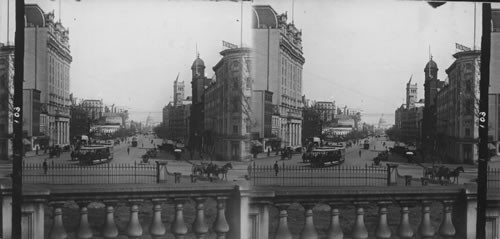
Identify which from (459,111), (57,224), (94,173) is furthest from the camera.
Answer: (459,111)

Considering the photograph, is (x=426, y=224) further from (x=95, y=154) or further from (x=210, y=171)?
(x=95, y=154)

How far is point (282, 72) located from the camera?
4102 millimetres

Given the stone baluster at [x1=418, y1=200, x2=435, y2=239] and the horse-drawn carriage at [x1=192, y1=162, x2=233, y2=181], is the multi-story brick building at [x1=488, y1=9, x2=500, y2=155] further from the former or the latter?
the horse-drawn carriage at [x1=192, y1=162, x2=233, y2=181]

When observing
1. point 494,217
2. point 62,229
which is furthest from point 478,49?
point 62,229

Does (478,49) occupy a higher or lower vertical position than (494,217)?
higher

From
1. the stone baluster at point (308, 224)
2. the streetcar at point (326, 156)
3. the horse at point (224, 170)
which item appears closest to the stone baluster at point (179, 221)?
the horse at point (224, 170)

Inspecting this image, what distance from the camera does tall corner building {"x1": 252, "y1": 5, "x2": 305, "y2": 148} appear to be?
4.06m

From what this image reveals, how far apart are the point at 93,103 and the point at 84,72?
235 millimetres

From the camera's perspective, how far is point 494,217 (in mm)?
4062

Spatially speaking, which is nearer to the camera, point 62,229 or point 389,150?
point 62,229

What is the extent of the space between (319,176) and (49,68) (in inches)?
84.0

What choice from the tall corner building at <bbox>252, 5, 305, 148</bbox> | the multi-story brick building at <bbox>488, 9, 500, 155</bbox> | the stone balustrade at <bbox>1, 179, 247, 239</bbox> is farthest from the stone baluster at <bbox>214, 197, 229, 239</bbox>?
the multi-story brick building at <bbox>488, 9, 500, 155</bbox>

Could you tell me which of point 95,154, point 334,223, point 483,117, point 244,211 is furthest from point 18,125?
Result: point 483,117

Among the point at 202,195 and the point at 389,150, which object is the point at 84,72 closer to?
the point at 202,195
